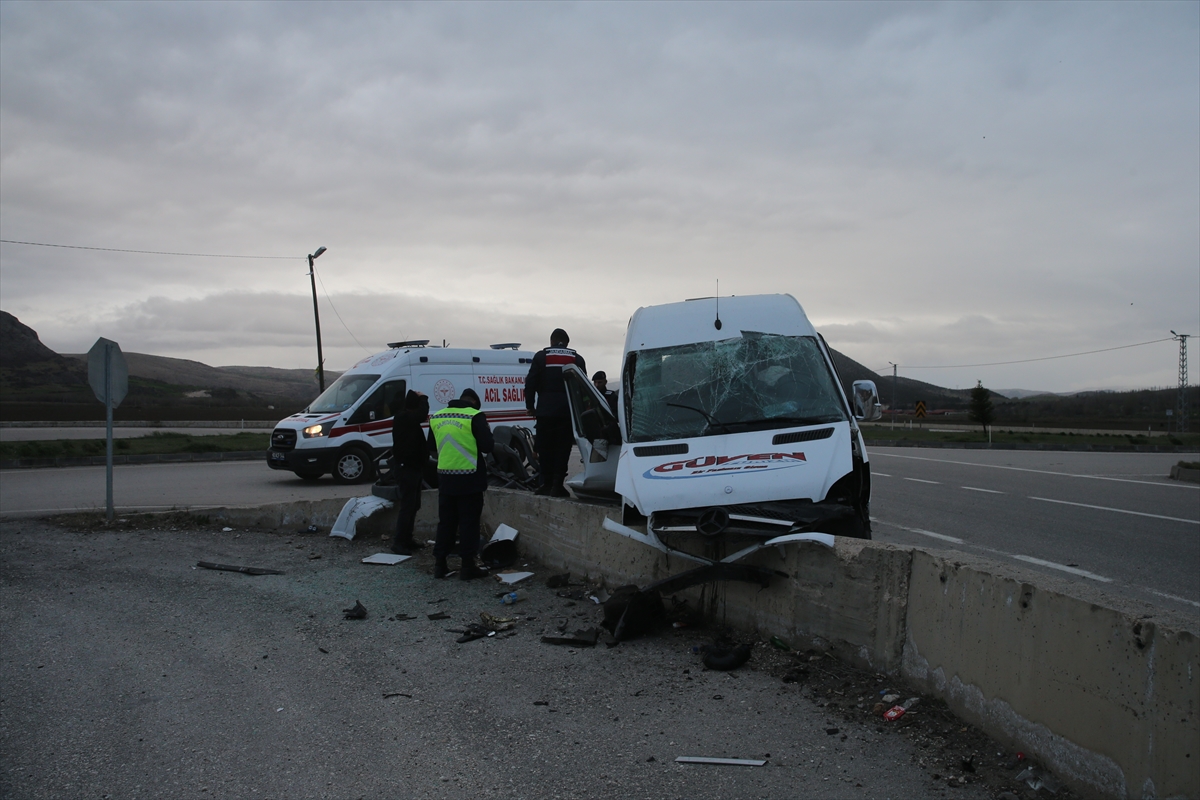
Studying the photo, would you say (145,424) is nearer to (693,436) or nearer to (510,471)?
(510,471)

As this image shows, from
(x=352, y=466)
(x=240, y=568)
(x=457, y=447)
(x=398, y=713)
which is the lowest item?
(x=398, y=713)

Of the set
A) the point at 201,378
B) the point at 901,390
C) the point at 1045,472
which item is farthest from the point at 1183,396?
the point at 201,378

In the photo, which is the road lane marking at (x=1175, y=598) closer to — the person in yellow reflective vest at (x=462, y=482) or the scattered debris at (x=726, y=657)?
the scattered debris at (x=726, y=657)

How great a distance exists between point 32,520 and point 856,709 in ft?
36.8

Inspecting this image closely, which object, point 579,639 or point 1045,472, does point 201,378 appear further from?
point 579,639

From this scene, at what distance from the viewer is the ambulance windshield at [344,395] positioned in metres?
16.5

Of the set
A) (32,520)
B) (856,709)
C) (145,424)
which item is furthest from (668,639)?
(145,424)

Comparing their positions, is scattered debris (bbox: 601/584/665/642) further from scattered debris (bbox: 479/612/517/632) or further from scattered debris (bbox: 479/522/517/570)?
scattered debris (bbox: 479/522/517/570)

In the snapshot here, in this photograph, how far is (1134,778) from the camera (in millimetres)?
3049

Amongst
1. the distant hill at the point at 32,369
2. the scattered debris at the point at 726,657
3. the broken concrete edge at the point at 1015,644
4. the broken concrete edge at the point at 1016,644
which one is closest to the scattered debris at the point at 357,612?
the broken concrete edge at the point at 1015,644

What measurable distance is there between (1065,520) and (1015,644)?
8780 millimetres

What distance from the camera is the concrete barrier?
2980 mm

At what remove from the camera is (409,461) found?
9.29 meters

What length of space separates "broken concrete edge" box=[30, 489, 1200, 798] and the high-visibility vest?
8.36 feet
